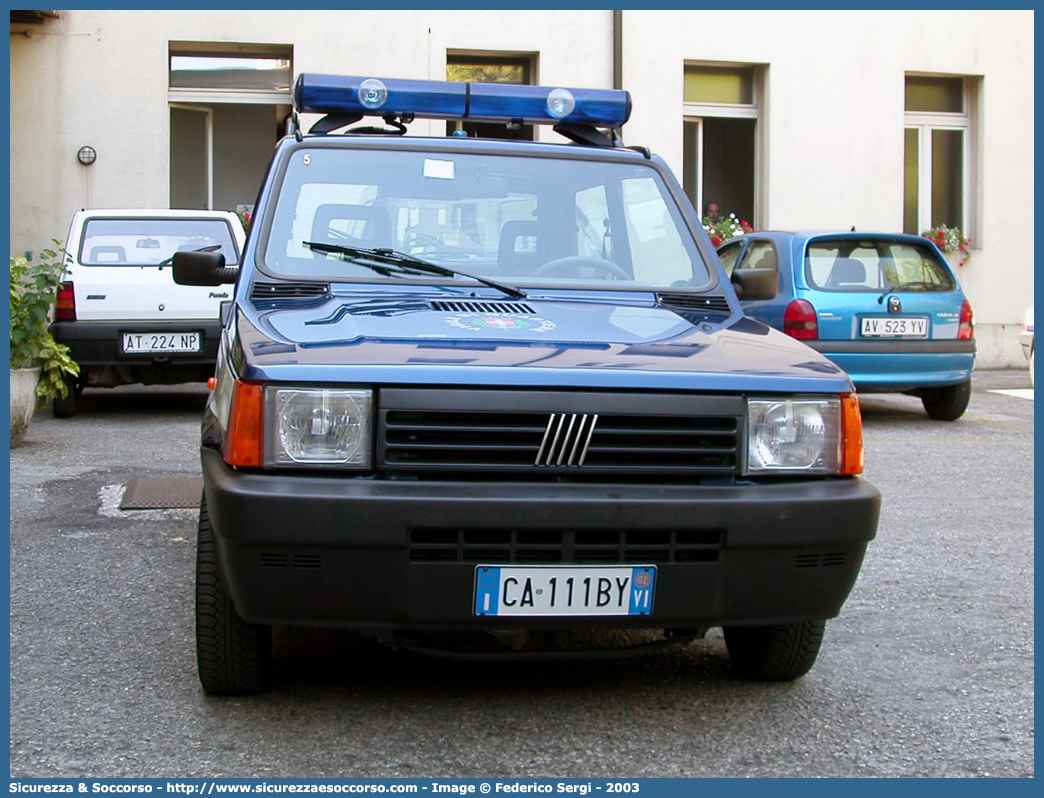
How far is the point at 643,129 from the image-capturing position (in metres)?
15.6

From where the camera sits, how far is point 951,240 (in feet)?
54.2

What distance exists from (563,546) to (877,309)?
750 cm

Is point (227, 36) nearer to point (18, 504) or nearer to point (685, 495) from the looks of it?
point (18, 504)

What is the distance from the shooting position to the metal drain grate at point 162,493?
6465 mm

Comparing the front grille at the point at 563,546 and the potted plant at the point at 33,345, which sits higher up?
the potted plant at the point at 33,345

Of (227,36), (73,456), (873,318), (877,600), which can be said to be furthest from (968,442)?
(227,36)

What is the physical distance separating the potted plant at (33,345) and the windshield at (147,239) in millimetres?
1203

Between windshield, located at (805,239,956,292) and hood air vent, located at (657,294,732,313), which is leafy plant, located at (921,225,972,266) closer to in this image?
windshield, located at (805,239,956,292)

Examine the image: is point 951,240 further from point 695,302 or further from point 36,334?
point 695,302

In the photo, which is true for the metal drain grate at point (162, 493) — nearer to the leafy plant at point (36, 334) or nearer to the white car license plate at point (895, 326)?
the leafy plant at point (36, 334)

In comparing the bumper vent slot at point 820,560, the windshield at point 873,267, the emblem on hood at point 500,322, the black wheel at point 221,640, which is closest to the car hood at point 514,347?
the emblem on hood at point 500,322

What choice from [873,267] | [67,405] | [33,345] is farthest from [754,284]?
[67,405]

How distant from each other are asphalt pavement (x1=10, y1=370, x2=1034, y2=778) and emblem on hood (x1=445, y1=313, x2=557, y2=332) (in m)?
1.03

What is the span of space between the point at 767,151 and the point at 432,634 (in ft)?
43.7
